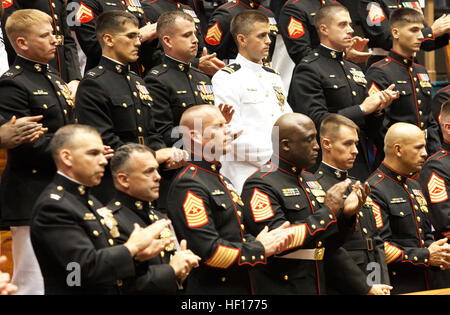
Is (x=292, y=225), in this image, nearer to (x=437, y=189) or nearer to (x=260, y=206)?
(x=260, y=206)

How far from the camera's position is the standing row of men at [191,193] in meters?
2.89

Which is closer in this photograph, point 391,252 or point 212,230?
point 212,230

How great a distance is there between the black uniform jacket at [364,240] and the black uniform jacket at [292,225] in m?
0.22

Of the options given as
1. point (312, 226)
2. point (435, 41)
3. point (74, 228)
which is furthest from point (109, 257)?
point (435, 41)

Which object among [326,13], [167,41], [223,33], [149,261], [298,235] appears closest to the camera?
[149,261]

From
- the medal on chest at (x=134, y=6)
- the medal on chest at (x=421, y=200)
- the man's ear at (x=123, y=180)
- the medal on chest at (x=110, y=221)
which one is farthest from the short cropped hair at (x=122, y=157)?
the medal on chest at (x=421, y=200)

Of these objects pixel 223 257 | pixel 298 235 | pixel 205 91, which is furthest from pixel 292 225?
pixel 205 91

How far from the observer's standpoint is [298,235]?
3451 millimetres

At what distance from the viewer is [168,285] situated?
9.79ft

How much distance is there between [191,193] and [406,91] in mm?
2483

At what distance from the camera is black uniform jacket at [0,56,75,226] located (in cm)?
355

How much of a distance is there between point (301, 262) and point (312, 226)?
0.21 metres

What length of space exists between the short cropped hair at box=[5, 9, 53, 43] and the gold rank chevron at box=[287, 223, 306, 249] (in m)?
1.58
